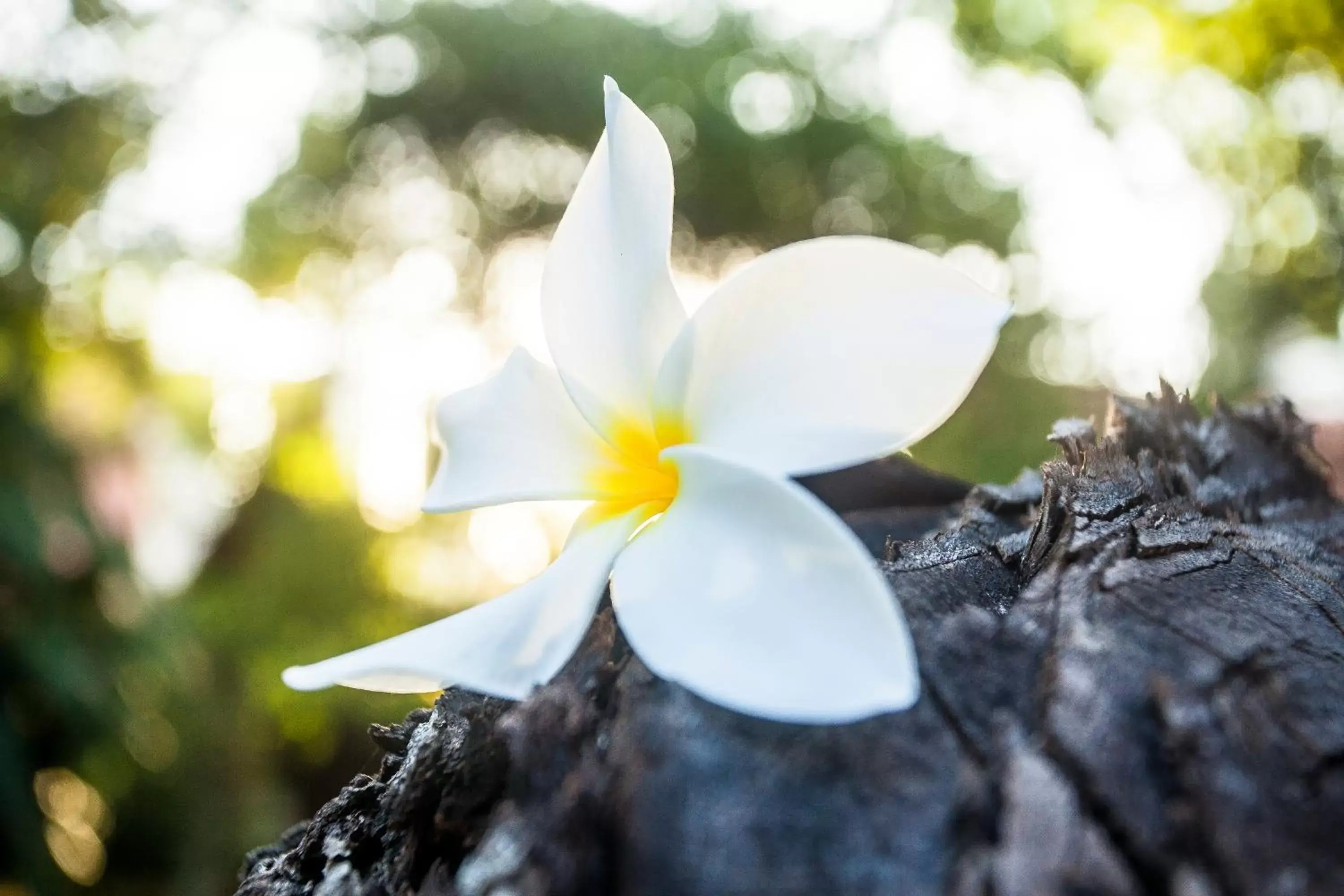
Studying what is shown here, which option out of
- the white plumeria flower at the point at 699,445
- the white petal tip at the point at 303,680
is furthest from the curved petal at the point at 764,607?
the white petal tip at the point at 303,680

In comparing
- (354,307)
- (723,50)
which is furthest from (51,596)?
(723,50)

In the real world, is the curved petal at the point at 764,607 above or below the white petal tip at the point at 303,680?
above

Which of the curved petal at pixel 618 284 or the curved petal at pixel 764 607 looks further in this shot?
the curved petal at pixel 618 284

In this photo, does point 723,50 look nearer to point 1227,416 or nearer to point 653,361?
point 1227,416

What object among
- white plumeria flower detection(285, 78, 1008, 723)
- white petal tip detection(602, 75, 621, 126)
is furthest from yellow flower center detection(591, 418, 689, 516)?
white petal tip detection(602, 75, 621, 126)

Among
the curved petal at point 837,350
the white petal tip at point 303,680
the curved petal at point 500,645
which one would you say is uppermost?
the curved petal at point 837,350

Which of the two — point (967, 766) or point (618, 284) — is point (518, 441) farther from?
point (967, 766)

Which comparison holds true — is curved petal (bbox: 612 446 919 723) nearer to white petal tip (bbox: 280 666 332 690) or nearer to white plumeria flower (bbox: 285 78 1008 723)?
white plumeria flower (bbox: 285 78 1008 723)

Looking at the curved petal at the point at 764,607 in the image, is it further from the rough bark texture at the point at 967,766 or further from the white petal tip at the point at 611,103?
the white petal tip at the point at 611,103
